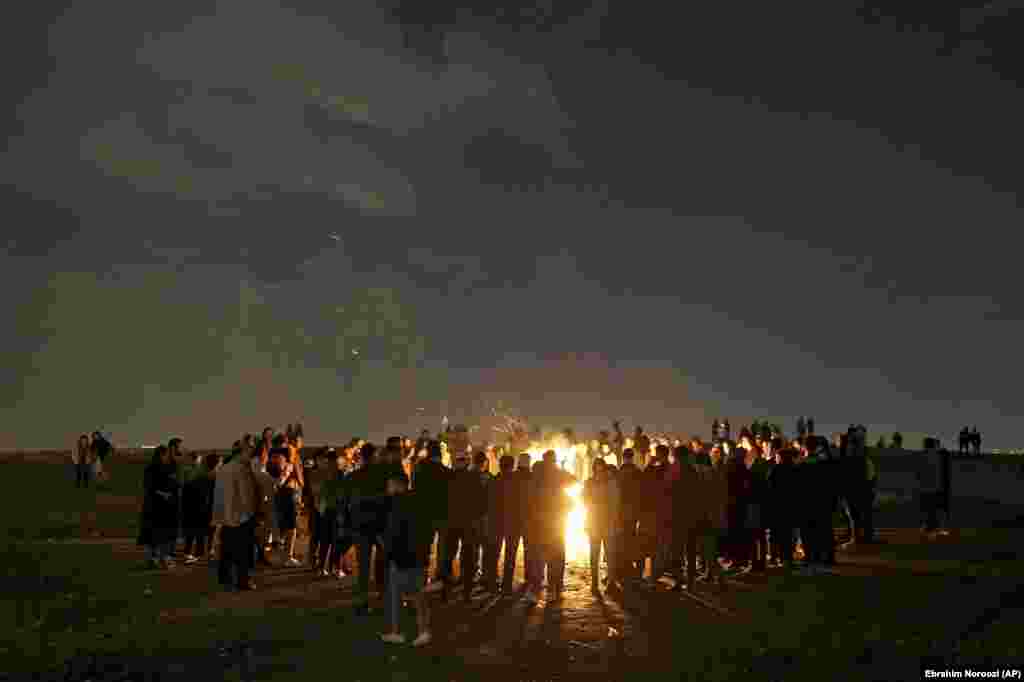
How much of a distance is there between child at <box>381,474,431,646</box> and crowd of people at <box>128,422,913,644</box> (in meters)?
0.27

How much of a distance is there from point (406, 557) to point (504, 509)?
3.90 meters

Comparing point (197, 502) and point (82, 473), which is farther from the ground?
point (197, 502)

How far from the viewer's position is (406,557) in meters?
10.4

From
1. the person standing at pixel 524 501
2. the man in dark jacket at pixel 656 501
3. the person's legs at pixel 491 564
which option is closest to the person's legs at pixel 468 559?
the person's legs at pixel 491 564

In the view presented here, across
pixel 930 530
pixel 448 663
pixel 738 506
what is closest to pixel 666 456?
pixel 738 506

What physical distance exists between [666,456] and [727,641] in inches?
210

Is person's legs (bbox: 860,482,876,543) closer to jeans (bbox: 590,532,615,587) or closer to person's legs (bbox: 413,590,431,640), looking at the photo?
jeans (bbox: 590,532,615,587)

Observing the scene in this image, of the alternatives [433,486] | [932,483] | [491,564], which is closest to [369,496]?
[433,486]

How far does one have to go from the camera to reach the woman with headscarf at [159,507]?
54.0ft

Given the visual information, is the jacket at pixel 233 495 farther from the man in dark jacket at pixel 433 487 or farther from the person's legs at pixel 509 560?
the person's legs at pixel 509 560

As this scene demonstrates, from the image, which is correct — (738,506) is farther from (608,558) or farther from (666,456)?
(608,558)

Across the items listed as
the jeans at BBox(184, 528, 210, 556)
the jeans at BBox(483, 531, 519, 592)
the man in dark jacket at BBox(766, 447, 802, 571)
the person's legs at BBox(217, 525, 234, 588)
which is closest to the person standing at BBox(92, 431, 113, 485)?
the jeans at BBox(184, 528, 210, 556)

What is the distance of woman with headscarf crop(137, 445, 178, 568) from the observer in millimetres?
16469

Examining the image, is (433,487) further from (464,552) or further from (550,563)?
(550,563)
